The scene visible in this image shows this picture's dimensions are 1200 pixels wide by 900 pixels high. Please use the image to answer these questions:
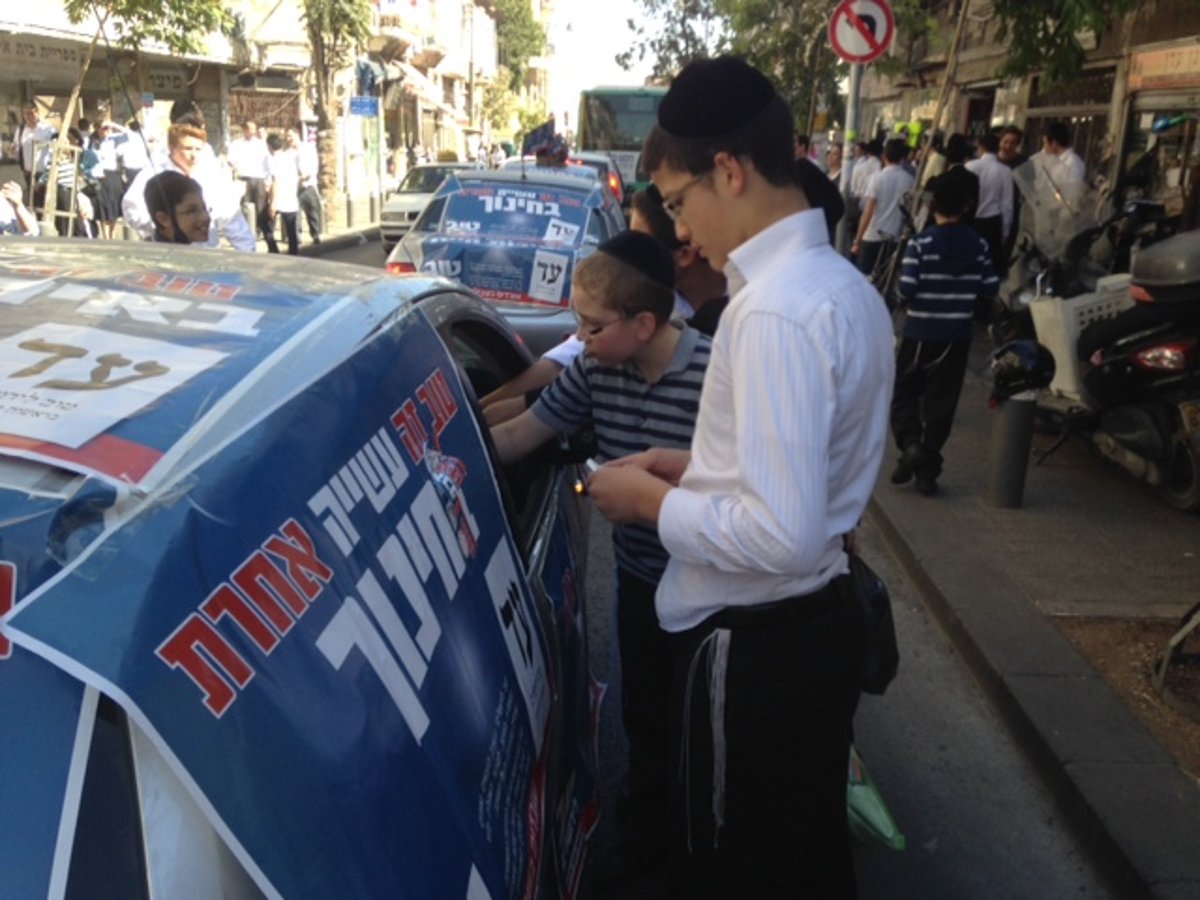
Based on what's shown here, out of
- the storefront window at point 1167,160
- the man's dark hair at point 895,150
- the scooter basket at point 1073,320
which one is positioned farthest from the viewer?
the man's dark hair at point 895,150

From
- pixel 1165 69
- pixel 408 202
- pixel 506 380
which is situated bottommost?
pixel 408 202

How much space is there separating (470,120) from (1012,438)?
56001 millimetres

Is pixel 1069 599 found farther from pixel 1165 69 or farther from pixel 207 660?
pixel 1165 69

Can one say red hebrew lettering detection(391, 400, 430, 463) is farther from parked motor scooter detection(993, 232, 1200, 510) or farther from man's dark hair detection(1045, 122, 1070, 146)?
man's dark hair detection(1045, 122, 1070, 146)

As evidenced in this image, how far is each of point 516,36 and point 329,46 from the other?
52.3m

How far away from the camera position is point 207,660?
3.73ft

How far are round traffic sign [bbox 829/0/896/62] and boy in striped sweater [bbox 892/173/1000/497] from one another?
3920 millimetres

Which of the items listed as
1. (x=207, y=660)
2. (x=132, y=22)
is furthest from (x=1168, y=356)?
(x=132, y=22)

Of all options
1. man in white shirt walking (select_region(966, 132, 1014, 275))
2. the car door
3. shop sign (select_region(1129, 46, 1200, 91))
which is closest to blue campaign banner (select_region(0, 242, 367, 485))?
the car door

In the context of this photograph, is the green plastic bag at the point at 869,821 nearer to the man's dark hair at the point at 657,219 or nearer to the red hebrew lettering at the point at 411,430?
the red hebrew lettering at the point at 411,430

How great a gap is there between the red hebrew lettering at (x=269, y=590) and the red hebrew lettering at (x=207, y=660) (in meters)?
0.08

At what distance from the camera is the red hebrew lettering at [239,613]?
1.18 m

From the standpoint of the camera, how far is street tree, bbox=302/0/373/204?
77.3 ft

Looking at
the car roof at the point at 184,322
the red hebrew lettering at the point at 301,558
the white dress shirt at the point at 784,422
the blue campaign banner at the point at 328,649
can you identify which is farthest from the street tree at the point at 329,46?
the red hebrew lettering at the point at 301,558
